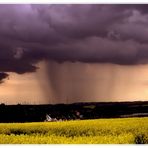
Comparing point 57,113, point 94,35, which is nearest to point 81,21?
point 94,35

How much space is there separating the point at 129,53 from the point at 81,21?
2.59 feet

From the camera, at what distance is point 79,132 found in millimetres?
7664

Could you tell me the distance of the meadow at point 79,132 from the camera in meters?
7.39

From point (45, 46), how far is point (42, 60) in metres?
0.20

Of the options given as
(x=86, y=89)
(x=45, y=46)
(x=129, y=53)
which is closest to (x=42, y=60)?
(x=45, y=46)

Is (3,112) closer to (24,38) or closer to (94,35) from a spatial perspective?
(24,38)

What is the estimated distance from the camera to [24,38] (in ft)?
24.7

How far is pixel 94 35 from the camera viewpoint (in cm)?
750

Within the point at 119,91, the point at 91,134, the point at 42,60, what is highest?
the point at 42,60

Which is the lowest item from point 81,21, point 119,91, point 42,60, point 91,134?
point 91,134

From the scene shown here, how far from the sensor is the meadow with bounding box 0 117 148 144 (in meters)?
7.39

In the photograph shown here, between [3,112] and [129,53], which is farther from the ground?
[129,53]

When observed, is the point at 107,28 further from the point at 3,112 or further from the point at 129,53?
the point at 3,112

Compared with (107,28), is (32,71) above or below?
below
